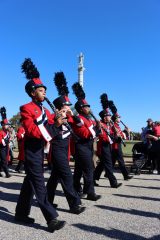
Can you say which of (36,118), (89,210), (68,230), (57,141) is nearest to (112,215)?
(89,210)

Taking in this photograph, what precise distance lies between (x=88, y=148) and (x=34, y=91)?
2.22 metres

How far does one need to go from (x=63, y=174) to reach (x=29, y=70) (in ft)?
5.76

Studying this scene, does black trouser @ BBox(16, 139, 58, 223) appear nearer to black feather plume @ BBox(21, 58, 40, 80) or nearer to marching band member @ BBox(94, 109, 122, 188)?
black feather plume @ BBox(21, 58, 40, 80)

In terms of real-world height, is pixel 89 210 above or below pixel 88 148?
below

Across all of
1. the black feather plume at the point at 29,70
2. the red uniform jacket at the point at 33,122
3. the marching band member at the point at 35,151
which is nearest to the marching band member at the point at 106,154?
the black feather plume at the point at 29,70

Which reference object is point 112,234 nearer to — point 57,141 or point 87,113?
point 57,141

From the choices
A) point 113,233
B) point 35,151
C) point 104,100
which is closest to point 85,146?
point 35,151

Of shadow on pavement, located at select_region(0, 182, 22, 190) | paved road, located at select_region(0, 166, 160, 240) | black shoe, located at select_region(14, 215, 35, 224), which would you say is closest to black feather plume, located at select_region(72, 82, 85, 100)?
paved road, located at select_region(0, 166, 160, 240)

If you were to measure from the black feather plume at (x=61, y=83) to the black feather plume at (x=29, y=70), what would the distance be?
1039 millimetres

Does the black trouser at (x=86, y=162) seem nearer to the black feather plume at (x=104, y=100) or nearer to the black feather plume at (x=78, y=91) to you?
the black feather plume at (x=78, y=91)

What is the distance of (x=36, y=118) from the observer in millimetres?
5254

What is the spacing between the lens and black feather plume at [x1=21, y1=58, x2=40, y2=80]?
638 centimetres

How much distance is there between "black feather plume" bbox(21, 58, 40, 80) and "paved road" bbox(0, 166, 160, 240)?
216 centimetres

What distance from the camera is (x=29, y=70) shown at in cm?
645
